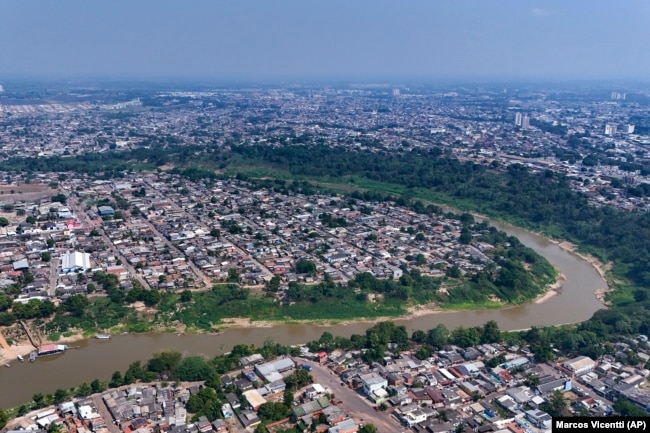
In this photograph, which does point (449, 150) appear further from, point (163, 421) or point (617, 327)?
point (163, 421)

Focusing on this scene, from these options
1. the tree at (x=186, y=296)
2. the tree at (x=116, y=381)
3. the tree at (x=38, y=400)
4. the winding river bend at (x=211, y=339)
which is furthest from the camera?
the tree at (x=186, y=296)

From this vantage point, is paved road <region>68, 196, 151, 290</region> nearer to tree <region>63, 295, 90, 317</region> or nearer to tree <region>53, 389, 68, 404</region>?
tree <region>63, 295, 90, 317</region>

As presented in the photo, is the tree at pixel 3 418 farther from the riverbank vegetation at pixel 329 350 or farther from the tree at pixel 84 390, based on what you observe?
the tree at pixel 84 390

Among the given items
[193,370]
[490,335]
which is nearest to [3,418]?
[193,370]

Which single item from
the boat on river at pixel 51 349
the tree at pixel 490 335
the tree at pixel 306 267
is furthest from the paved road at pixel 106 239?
the tree at pixel 490 335

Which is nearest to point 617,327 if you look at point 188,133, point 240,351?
point 240,351

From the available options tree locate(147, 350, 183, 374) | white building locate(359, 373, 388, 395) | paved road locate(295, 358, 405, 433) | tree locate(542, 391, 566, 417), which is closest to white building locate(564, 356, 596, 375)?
tree locate(542, 391, 566, 417)

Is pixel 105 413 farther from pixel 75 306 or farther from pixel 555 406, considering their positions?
pixel 555 406
